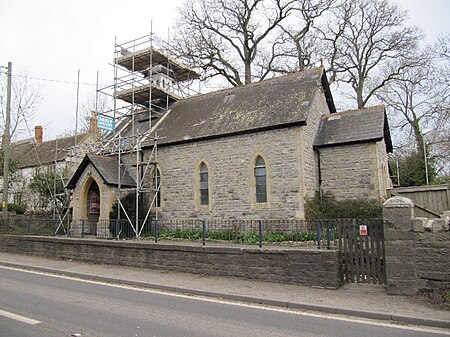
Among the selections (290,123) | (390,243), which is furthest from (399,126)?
(390,243)

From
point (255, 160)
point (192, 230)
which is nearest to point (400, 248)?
point (255, 160)

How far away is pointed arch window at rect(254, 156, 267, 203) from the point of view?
18219 mm

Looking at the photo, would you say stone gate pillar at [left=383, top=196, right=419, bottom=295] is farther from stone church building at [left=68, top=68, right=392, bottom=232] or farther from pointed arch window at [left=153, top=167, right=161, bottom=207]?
pointed arch window at [left=153, top=167, right=161, bottom=207]

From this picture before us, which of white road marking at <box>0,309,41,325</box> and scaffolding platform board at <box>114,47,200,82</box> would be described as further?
scaffolding platform board at <box>114,47,200,82</box>

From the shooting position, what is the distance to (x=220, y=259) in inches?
423

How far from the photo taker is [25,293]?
888cm

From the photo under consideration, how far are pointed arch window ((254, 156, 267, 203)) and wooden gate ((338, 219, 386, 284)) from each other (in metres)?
8.88

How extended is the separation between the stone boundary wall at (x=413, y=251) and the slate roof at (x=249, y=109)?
9430mm

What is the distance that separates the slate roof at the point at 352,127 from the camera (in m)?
18.0

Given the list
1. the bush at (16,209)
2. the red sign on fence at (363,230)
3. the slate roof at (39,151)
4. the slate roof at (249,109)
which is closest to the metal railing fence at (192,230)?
the red sign on fence at (363,230)

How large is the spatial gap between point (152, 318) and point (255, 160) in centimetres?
1254

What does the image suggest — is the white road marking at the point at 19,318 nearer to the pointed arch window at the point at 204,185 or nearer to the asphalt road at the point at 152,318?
the asphalt road at the point at 152,318

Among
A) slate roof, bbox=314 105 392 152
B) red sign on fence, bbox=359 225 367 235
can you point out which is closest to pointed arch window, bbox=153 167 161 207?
slate roof, bbox=314 105 392 152

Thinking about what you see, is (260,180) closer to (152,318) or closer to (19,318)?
(152,318)
